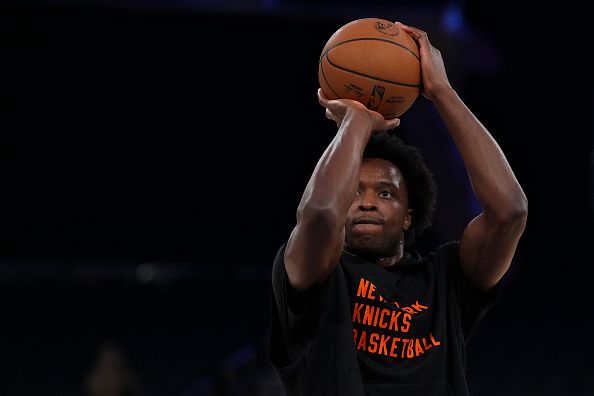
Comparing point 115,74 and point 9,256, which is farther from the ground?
point 115,74

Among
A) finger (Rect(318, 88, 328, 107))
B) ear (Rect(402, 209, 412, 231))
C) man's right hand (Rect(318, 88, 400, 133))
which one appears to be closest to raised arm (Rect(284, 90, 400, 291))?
man's right hand (Rect(318, 88, 400, 133))

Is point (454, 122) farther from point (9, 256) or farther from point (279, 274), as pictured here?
point (9, 256)

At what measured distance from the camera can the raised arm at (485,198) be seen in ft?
8.50

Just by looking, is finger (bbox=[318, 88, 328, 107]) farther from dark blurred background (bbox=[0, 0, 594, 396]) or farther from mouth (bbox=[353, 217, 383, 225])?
dark blurred background (bbox=[0, 0, 594, 396])

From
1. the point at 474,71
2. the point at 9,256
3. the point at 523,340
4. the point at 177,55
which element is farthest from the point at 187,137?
the point at 523,340

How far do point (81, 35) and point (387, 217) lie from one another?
11348 mm

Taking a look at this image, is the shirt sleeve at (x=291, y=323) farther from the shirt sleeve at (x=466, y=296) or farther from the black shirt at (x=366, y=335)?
the shirt sleeve at (x=466, y=296)

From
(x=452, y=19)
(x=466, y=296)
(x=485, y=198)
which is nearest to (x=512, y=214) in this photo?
(x=485, y=198)

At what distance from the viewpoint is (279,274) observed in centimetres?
254

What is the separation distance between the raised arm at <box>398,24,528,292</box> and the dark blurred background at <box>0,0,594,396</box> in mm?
5705

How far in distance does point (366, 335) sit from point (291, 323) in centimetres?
21

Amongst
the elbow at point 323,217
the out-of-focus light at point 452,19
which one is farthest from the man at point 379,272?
the out-of-focus light at point 452,19

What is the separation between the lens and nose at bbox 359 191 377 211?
105 inches

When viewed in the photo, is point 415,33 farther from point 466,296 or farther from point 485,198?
point 466,296
